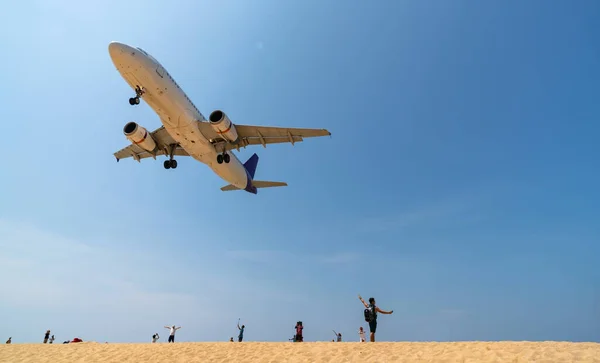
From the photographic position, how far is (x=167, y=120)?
2684 centimetres

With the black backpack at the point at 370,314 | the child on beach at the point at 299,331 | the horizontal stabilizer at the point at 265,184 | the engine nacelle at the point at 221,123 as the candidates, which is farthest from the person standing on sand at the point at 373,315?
the horizontal stabilizer at the point at 265,184

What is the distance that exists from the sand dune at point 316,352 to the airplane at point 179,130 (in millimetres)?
16525

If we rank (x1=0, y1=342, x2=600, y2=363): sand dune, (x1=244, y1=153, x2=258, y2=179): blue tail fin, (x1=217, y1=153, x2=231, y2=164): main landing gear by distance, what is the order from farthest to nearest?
(x1=244, y1=153, x2=258, y2=179): blue tail fin, (x1=217, y1=153, x2=231, y2=164): main landing gear, (x1=0, y1=342, x2=600, y2=363): sand dune

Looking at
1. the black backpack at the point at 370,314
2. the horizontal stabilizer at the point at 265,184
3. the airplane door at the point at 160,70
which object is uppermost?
the airplane door at the point at 160,70

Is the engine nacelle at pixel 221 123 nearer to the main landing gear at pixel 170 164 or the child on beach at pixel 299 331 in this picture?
the main landing gear at pixel 170 164

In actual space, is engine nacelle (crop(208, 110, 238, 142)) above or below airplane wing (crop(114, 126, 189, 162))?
below

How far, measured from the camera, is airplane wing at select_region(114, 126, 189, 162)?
3228 centimetres

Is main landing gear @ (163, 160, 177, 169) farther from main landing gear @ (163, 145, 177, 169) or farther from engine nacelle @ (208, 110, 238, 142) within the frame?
engine nacelle @ (208, 110, 238, 142)

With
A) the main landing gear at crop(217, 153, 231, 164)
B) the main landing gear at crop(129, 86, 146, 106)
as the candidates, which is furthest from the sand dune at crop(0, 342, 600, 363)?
the main landing gear at crop(217, 153, 231, 164)

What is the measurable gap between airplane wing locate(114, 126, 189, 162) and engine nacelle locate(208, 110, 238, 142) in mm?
7124

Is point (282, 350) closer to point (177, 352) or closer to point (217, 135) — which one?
point (177, 352)

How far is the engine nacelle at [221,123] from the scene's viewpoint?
27219 mm

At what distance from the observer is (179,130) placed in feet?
91.2

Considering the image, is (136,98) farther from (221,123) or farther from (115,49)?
(221,123)
